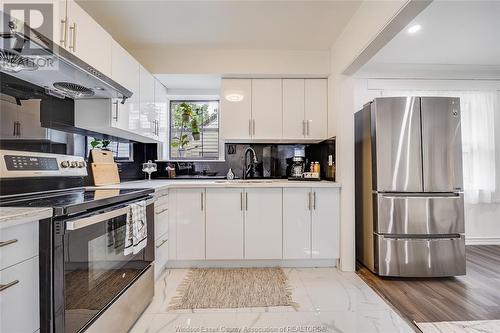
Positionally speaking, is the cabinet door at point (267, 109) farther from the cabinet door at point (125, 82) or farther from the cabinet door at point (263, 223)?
the cabinet door at point (125, 82)

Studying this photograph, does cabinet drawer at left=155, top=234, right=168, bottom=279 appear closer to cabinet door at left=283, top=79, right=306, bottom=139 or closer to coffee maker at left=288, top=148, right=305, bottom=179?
coffee maker at left=288, top=148, right=305, bottom=179

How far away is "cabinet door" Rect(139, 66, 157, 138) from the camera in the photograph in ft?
8.66

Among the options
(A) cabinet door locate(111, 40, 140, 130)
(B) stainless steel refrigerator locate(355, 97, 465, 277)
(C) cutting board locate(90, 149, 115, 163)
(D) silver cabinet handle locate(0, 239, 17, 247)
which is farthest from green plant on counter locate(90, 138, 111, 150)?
(B) stainless steel refrigerator locate(355, 97, 465, 277)

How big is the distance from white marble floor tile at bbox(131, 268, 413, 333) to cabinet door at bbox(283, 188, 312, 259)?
449mm

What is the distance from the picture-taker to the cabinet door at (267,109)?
3.12m

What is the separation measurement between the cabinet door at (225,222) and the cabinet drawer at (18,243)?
5.91 feet

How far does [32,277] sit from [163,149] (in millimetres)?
2557

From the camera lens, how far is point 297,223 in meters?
2.79

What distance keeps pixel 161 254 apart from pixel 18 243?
1663 mm

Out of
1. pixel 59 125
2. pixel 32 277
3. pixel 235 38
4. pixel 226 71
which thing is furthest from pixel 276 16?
pixel 32 277

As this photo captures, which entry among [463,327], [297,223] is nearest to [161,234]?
[297,223]

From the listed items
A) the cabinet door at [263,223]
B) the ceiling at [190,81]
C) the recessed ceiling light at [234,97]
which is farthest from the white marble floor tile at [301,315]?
the ceiling at [190,81]

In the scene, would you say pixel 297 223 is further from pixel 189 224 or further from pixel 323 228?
pixel 189 224

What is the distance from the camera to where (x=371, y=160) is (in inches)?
106
